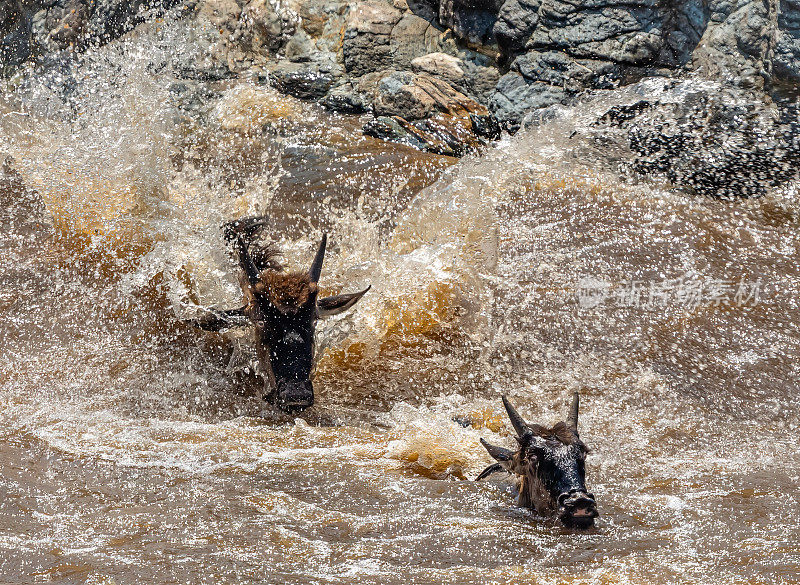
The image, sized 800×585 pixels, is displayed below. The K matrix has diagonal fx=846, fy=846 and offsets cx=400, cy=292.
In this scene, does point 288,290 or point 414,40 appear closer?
point 288,290

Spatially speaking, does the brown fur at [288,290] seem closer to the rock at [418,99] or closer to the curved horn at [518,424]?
the curved horn at [518,424]

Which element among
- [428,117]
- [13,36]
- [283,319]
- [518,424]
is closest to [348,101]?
[428,117]

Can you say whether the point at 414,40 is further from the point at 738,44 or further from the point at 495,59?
the point at 738,44

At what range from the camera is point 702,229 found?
1034 cm

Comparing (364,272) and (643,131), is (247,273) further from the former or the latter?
(643,131)

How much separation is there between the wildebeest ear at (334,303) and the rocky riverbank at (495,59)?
5.05 meters

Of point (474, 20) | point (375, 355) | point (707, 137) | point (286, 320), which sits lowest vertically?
point (375, 355)

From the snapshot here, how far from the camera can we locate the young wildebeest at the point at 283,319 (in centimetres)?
742

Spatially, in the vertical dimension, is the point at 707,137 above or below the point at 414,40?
below

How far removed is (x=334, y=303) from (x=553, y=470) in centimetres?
334

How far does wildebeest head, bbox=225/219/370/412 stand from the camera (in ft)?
24.3

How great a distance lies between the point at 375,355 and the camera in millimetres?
8805

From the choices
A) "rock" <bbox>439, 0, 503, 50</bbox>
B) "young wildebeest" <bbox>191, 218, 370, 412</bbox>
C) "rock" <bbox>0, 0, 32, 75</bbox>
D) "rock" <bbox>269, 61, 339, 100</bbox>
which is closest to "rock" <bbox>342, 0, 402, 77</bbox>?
"rock" <bbox>269, 61, 339, 100</bbox>

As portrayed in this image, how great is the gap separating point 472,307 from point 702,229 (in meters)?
3.21
